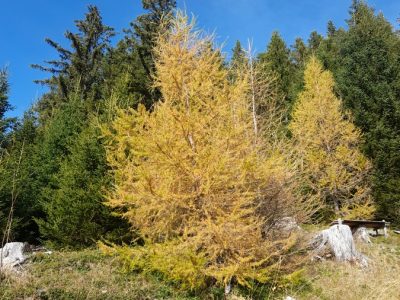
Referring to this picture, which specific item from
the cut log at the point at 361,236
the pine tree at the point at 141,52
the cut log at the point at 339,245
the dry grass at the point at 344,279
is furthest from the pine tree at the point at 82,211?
the cut log at the point at 361,236

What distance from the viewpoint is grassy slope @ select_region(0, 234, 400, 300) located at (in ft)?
17.4

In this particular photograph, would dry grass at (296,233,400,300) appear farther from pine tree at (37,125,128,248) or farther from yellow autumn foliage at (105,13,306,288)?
pine tree at (37,125,128,248)

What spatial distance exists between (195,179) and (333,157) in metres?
12.3

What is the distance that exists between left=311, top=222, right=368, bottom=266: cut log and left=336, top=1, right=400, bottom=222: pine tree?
8.65m

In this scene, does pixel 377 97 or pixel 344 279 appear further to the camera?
pixel 377 97

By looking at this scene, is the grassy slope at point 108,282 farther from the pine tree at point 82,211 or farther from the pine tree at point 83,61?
the pine tree at point 83,61

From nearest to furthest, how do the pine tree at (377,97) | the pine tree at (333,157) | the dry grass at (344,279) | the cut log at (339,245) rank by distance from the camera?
the dry grass at (344,279)
the cut log at (339,245)
the pine tree at (333,157)
the pine tree at (377,97)

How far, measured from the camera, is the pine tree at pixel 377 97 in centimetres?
1627

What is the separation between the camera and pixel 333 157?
16.1m

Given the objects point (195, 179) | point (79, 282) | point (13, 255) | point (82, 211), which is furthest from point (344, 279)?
point (13, 255)

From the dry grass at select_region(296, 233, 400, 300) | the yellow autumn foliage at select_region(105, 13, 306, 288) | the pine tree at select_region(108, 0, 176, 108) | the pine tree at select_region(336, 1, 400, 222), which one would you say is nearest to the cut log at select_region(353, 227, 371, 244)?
the pine tree at select_region(336, 1, 400, 222)

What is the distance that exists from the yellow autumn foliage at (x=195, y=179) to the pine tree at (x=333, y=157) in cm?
959

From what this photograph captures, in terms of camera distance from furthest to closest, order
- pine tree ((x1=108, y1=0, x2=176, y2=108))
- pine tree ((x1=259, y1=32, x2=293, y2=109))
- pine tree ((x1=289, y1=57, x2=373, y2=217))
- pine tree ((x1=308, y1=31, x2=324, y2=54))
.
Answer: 1. pine tree ((x1=308, y1=31, x2=324, y2=54))
2. pine tree ((x1=259, y1=32, x2=293, y2=109))
3. pine tree ((x1=108, y1=0, x2=176, y2=108))
4. pine tree ((x1=289, y1=57, x2=373, y2=217))

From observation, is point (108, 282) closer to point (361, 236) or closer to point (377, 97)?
point (361, 236)
